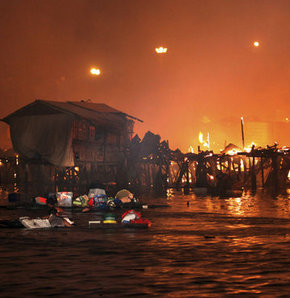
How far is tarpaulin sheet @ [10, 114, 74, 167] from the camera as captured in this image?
39.5m

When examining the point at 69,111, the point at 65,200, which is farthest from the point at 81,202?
the point at 69,111

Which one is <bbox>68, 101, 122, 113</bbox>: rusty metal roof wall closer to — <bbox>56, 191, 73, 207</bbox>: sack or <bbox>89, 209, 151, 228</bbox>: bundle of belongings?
<bbox>56, 191, 73, 207</bbox>: sack

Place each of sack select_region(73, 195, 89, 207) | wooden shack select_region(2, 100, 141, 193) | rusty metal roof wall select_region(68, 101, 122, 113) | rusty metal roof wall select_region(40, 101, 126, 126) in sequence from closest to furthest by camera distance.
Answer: sack select_region(73, 195, 89, 207) → wooden shack select_region(2, 100, 141, 193) → rusty metal roof wall select_region(40, 101, 126, 126) → rusty metal roof wall select_region(68, 101, 122, 113)

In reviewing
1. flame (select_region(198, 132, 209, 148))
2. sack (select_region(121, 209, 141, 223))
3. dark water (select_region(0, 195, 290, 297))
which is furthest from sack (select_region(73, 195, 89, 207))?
flame (select_region(198, 132, 209, 148))

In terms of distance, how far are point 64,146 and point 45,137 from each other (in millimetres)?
2327

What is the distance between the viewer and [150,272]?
25.0ft

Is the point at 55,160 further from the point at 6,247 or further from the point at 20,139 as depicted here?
the point at 6,247

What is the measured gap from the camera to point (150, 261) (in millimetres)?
8570

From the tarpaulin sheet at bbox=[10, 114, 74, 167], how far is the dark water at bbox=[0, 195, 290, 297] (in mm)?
25518

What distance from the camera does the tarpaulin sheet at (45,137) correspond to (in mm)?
39531

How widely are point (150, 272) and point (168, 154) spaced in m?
36.5

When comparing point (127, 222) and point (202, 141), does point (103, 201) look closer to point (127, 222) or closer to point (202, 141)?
point (127, 222)

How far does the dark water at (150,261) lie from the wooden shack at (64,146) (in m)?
25.7

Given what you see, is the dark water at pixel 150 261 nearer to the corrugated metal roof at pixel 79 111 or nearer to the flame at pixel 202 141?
the corrugated metal roof at pixel 79 111
